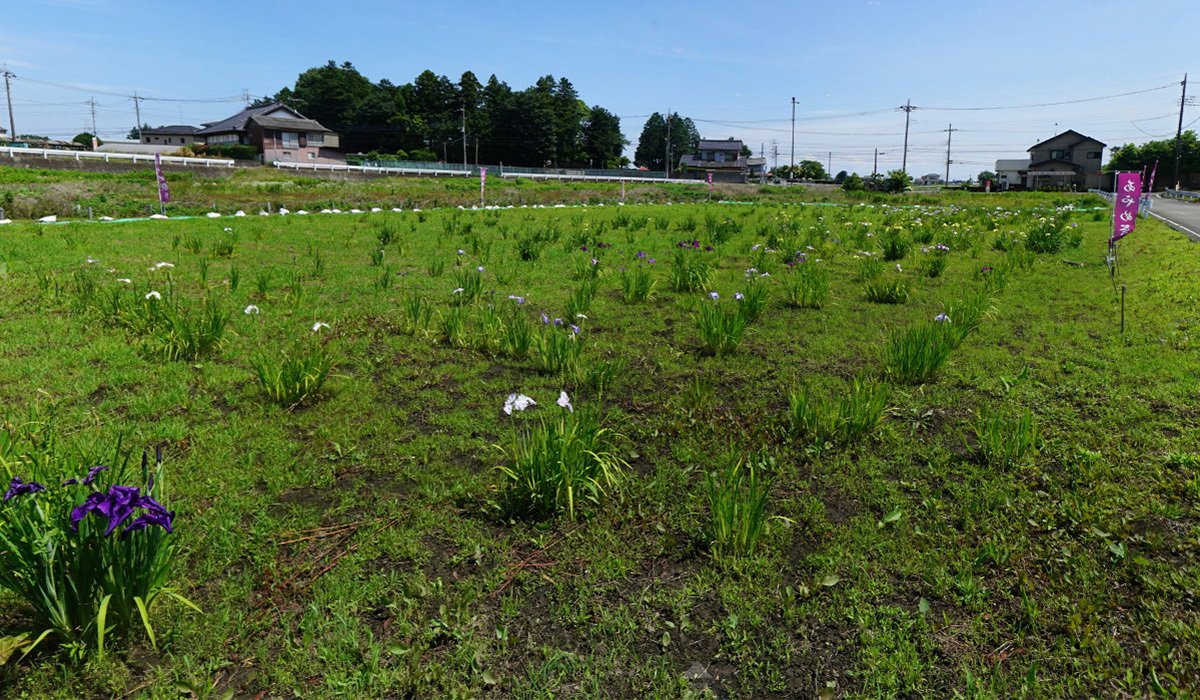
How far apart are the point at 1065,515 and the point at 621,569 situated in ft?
6.95

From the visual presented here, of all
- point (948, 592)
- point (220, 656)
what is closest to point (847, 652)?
point (948, 592)

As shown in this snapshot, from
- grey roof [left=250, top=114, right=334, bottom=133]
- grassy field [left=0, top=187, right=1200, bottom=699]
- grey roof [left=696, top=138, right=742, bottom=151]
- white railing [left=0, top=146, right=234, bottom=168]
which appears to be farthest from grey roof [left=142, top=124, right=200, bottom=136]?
grassy field [left=0, top=187, right=1200, bottom=699]

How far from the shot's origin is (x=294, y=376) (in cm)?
400

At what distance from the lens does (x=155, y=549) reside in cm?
202

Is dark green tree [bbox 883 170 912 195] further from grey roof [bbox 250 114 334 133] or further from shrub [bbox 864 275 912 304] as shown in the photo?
grey roof [bbox 250 114 334 133]

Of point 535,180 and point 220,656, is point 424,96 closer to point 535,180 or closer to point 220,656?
point 535,180

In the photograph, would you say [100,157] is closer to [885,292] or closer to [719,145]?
[885,292]

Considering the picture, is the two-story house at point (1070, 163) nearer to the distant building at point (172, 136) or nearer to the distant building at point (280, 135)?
the distant building at point (280, 135)

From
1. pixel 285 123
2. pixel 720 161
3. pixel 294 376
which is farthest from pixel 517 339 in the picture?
pixel 720 161

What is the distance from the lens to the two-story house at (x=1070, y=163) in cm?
6644

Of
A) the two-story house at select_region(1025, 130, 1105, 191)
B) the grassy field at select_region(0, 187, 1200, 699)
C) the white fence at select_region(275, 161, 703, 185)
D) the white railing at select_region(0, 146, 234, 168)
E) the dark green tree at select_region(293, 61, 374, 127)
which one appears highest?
the dark green tree at select_region(293, 61, 374, 127)

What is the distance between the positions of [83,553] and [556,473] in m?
1.71

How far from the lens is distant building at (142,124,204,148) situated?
7106 centimetres

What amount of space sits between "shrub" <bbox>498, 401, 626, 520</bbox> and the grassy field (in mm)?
31
